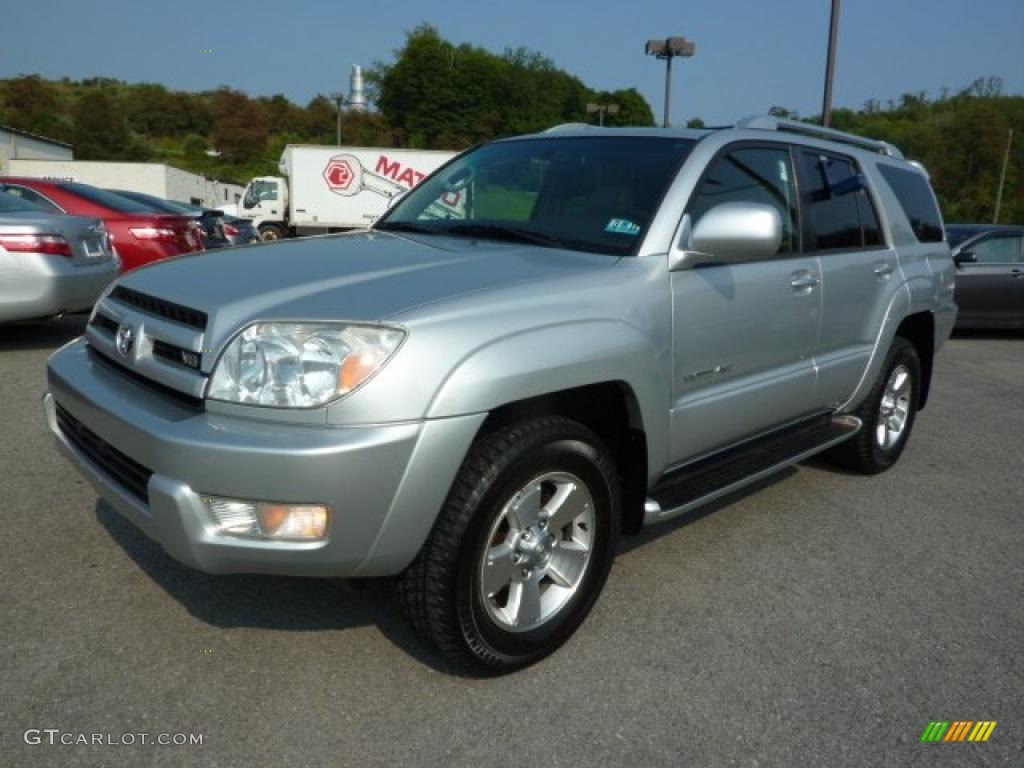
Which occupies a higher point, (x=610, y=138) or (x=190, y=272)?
(x=610, y=138)

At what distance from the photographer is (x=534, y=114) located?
90000mm

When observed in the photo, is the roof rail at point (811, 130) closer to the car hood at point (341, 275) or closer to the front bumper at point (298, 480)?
the car hood at point (341, 275)

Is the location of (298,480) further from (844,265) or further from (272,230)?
(272,230)

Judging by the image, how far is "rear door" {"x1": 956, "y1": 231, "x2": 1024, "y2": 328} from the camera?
36.3 feet

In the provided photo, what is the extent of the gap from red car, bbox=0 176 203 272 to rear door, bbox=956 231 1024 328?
923 centimetres

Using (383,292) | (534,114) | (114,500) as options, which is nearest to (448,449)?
(383,292)

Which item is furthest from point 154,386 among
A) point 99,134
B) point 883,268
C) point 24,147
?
point 99,134

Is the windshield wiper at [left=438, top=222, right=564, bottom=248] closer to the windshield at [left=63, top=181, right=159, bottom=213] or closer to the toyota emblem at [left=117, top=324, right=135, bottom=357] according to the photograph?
the toyota emblem at [left=117, top=324, right=135, bottom=357]

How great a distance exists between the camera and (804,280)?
3.78 meters

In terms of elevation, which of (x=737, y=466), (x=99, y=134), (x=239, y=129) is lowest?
(x=737, y=466)

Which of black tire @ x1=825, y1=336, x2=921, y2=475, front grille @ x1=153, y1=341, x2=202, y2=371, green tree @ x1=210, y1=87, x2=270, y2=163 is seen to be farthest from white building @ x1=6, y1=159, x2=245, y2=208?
green tree @ x1=210, y1=87, x2=270, y2=163

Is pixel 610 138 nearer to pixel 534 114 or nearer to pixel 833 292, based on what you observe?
pixel 833 292

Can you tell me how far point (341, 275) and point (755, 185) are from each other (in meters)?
1.92

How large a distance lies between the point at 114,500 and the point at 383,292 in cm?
102
